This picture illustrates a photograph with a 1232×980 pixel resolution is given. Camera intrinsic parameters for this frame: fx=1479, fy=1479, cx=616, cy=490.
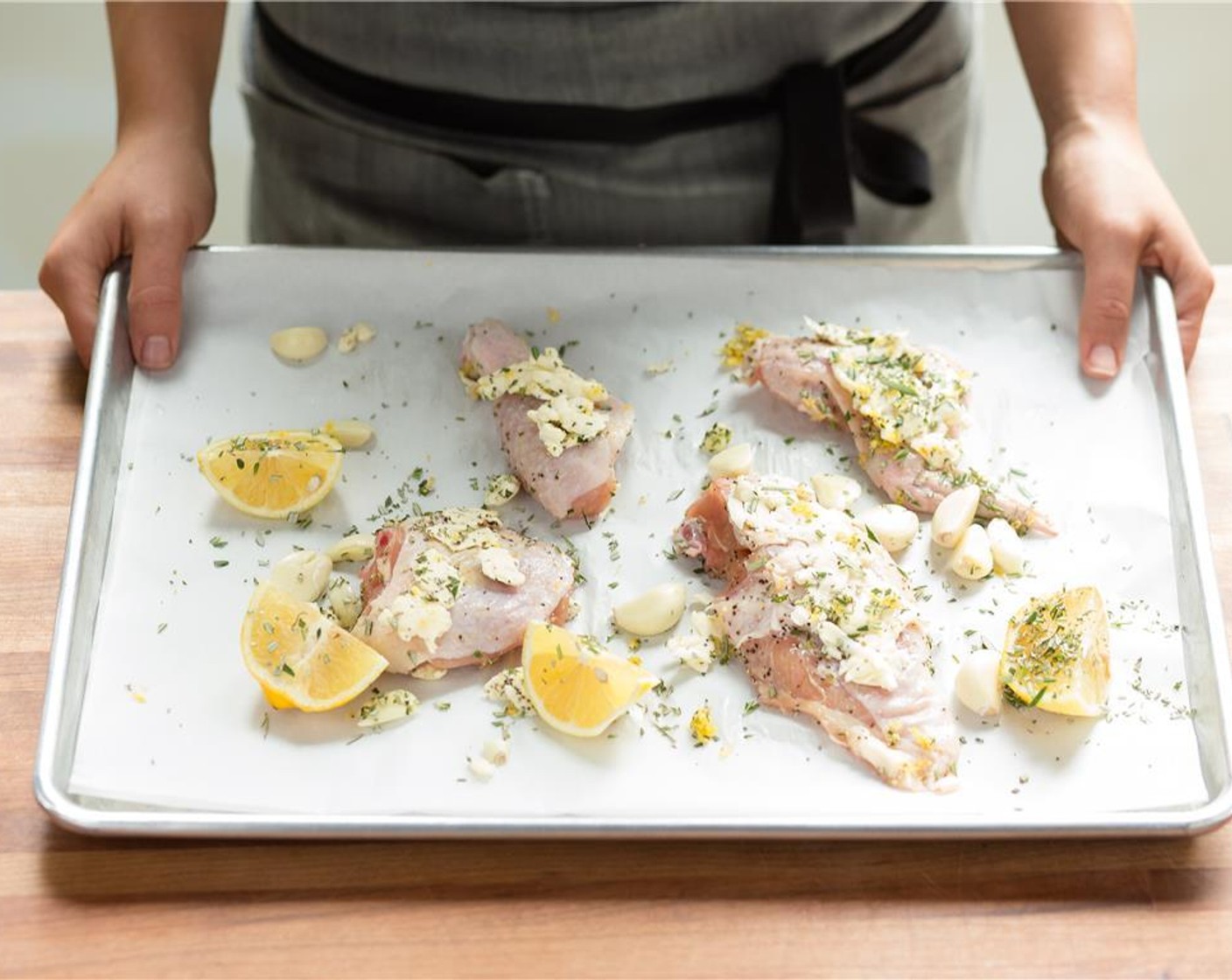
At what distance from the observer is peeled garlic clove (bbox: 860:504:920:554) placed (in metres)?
1.65

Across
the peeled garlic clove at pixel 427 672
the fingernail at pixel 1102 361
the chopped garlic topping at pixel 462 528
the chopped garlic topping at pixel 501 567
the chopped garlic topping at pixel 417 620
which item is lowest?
the peeled garlic clove at pixel 427 672

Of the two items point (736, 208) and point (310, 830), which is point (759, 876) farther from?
point (736, 208)

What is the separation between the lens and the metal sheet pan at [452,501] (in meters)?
1.38

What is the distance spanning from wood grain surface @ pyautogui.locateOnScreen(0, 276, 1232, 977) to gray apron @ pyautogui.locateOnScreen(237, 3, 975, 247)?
2.95 ft

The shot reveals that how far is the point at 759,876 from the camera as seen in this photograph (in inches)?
55.0

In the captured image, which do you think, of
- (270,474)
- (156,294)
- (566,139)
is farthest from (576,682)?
(566,139)

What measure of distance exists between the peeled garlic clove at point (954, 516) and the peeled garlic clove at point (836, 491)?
10 cm

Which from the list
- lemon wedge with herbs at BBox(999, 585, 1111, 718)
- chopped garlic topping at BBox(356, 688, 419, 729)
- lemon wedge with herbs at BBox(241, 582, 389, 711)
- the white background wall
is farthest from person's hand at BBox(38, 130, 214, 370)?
the white background wall

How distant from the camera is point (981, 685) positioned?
59.0 inches

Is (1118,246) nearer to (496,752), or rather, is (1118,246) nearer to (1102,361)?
Answer: (1102,361)

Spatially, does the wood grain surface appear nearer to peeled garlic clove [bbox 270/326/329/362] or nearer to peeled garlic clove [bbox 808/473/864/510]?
peeled garlic clove [bbox 808/473/864/510]

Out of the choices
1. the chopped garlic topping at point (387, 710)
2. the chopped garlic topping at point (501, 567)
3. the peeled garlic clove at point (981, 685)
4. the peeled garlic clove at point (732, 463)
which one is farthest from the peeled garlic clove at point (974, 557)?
the chopped garlic topping at point (387, 710)

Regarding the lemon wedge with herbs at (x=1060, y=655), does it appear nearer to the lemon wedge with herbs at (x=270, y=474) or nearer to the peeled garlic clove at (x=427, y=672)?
the peeled garlic clove at (x=427, y=672)

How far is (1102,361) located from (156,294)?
3.80 ft
